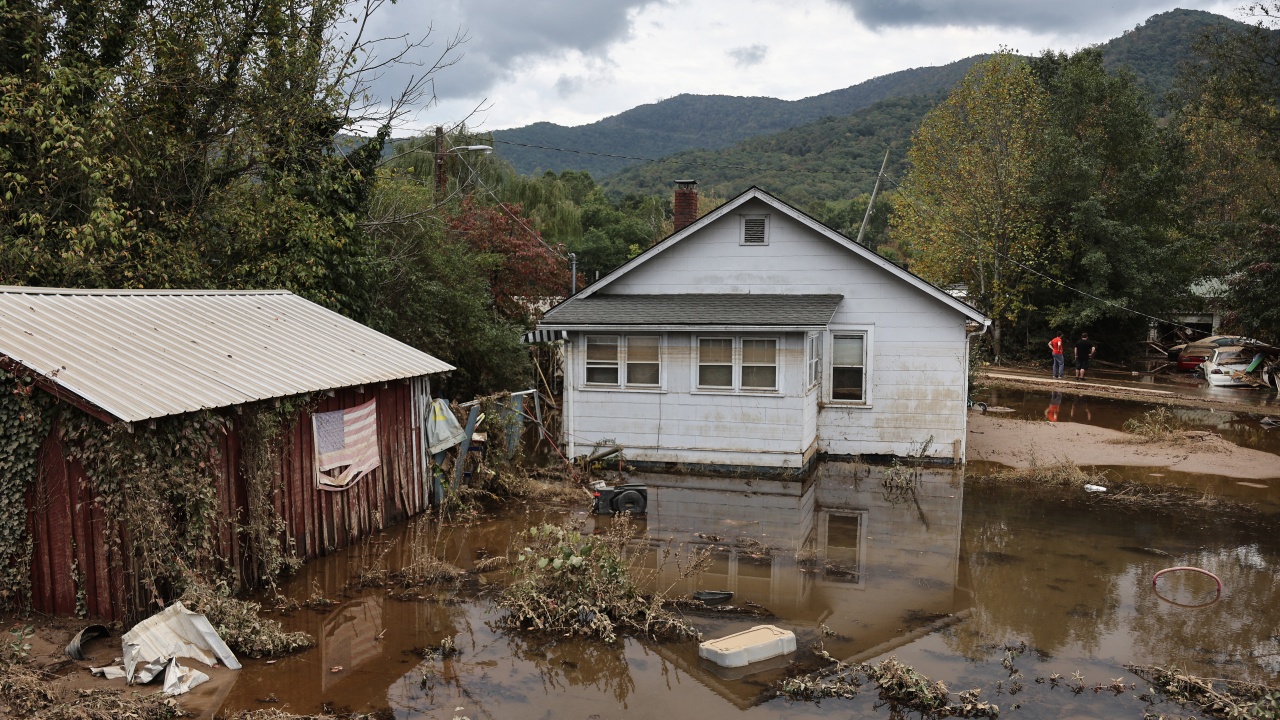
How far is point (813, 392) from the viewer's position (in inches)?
712

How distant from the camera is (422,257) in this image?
21.8 meters

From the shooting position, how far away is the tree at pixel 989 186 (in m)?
37.1

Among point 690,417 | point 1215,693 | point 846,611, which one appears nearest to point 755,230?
point 690,417

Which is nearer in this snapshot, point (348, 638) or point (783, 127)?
point (348, 638)

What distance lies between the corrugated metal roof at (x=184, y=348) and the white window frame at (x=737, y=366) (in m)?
5.48

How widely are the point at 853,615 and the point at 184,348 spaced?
8.57m

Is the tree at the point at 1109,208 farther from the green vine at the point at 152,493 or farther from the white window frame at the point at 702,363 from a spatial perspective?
the green vine at the point at 152,493

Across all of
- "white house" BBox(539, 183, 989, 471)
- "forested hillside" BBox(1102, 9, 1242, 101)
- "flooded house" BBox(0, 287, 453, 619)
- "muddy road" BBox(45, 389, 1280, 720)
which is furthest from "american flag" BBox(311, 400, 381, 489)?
"forested hillside" BBox(1102, 9, 1242, 101)

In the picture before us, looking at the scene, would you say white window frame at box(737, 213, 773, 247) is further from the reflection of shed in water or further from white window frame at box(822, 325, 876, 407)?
the reflection of shed in water

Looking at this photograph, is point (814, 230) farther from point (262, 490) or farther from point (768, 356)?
point (262, 490)

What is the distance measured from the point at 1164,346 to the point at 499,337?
3411 cm

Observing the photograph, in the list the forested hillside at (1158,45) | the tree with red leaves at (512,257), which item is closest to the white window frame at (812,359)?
the tree with red leaves at (512,257)

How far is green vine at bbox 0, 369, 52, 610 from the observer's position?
8.50m

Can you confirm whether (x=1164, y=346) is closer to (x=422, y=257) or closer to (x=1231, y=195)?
(x=1231, y=195)
